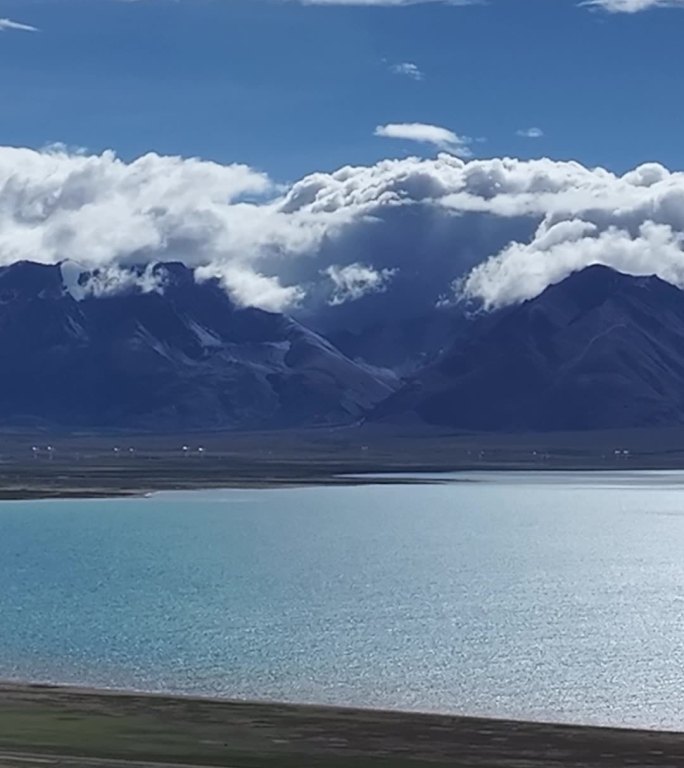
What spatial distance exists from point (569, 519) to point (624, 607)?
237 ft

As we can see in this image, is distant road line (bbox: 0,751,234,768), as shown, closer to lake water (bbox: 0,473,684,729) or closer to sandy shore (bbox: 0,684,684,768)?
sandy shore (bbox: 0,684,684,768)

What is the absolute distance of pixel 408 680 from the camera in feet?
236

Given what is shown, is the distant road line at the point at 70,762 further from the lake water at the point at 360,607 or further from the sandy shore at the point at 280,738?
the lake water at the point at 360,607

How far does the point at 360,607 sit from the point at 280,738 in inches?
1620

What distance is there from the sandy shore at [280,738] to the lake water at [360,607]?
4655 mm

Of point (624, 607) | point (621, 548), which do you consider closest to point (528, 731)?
point (624, 607)

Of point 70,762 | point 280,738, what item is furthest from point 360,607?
point 70,762

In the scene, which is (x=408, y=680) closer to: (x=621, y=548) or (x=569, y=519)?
(x=621, y=548)

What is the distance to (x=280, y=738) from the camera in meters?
Answer: 56.0

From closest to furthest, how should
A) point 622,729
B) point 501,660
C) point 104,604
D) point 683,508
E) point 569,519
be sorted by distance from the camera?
point 622,729
point 501,660
point 104,604
point 569,519
point 683,508

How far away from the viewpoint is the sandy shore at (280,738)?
52.0 metres

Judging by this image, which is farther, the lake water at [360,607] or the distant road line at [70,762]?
the lake water at [360,607]

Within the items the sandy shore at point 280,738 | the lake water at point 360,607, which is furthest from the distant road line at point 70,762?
the lake water at point 360,607

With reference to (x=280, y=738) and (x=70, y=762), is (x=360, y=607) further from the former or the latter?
(x=70, y=762)
